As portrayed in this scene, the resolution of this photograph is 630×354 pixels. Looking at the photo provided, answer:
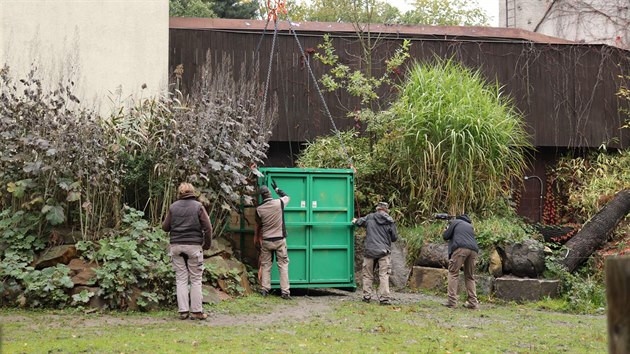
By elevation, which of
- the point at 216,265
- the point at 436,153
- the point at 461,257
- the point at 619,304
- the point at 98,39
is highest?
the point at 98,39

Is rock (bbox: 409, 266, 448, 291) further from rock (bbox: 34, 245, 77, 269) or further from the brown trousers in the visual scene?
rock (bbox: 34, 245, 77, 269)

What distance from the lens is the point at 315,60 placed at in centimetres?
1822

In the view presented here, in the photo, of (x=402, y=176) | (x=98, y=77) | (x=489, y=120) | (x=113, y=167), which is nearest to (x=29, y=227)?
(x=113, y=167)

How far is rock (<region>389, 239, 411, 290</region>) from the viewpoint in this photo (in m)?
14.7

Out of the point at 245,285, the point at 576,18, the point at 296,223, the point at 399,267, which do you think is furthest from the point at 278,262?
the point at 576,18

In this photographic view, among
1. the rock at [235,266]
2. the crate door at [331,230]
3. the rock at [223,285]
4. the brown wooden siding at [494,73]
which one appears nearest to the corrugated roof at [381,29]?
the brown wooden siding at [494,73]

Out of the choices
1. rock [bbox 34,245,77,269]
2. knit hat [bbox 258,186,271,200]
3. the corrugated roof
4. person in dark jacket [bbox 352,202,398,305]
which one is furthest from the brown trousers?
the corrugated roof

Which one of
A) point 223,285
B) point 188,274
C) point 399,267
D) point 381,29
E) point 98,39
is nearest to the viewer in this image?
point 188,274

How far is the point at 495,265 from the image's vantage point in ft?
45.6

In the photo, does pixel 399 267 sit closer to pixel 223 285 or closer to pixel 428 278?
pixel 428 278

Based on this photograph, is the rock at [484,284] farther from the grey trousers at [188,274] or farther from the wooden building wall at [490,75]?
the wooden building wall at [490,75]

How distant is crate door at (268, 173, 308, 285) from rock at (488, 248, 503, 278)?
3134 millimetres

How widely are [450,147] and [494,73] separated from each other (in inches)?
169

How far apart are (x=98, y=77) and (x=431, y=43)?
7.41m
